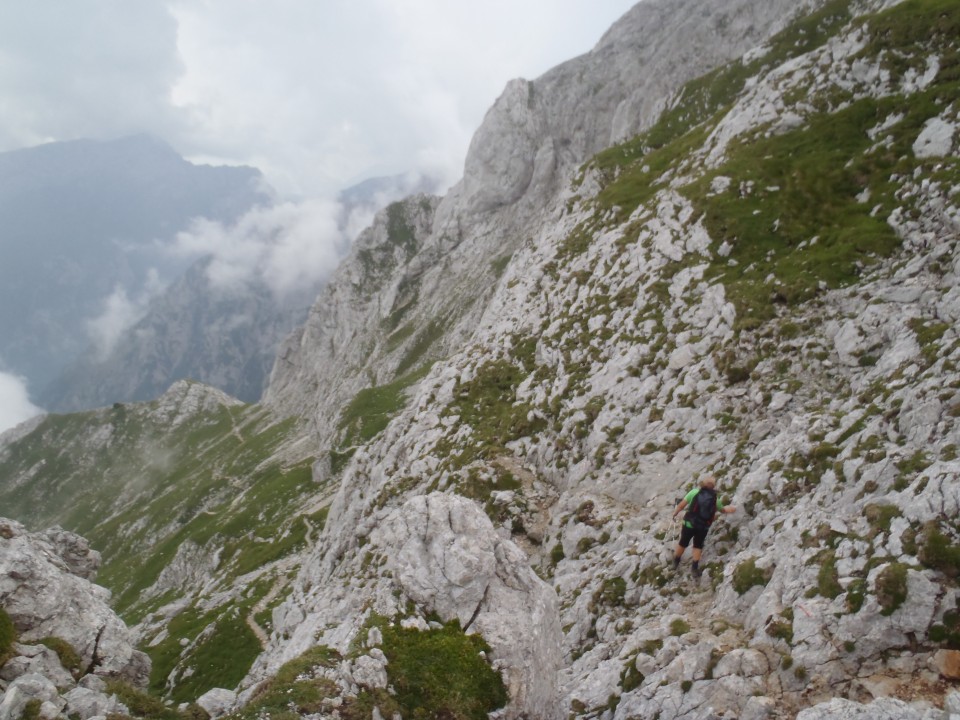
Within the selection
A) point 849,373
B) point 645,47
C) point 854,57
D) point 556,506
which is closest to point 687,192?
point 854,57

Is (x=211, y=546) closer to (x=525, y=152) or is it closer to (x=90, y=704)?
(x=90, y=704)

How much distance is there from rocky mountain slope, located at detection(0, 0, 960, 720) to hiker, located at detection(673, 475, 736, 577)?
98 cm

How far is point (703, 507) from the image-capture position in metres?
17.2

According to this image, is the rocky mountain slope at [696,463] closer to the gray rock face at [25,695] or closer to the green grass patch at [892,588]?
the green grass patch at [892,588]

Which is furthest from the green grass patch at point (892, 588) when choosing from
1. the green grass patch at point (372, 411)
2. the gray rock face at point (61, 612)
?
the green grass patch at point (372, 411)

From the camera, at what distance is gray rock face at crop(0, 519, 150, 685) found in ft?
52.5

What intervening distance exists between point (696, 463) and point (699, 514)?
650 cm

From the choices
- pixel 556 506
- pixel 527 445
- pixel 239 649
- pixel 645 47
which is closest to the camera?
pixel 556 506

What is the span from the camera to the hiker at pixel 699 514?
17.2m

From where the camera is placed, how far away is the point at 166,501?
166 meters

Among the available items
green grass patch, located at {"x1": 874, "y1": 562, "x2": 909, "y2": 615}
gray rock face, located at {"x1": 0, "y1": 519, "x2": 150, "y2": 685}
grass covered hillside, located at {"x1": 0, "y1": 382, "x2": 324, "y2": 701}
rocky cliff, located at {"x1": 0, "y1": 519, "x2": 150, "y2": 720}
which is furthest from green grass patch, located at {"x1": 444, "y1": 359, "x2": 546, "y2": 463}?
grass covered hillside, located at {"x1": 0, "y1": 382, "x2": 324, "y2": 701}

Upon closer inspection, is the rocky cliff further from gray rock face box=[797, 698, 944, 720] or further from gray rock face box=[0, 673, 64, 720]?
gray rock face box=[797, 698, 944, 720]

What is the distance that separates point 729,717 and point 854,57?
158 ft

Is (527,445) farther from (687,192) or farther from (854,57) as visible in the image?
(854,57)
